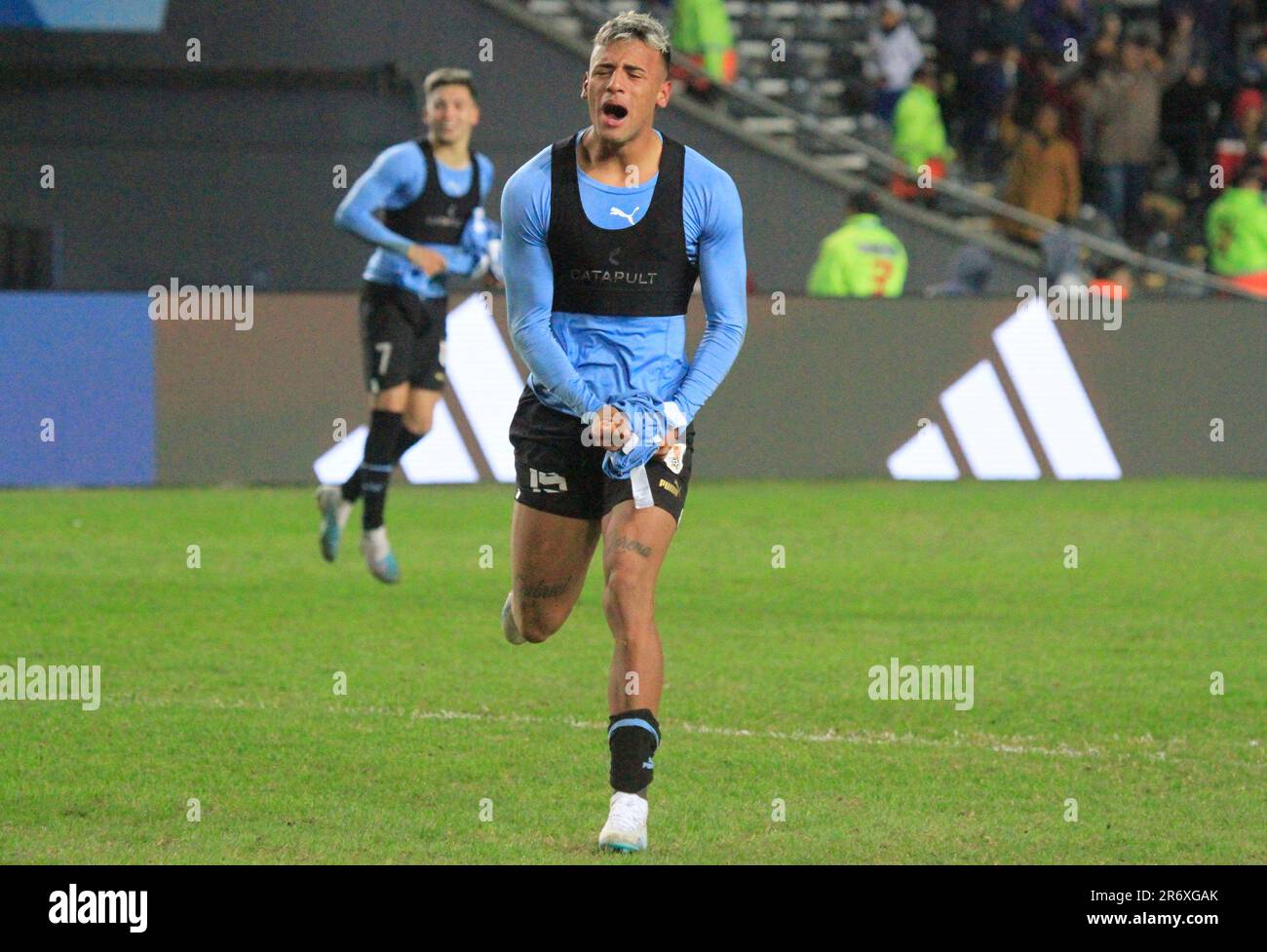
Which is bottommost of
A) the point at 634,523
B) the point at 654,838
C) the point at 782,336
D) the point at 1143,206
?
the point at 654,838

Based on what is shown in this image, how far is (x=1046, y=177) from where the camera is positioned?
23.8 m

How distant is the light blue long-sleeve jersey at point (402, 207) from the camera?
12.5 metres

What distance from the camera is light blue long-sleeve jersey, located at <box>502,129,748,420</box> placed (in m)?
6.77

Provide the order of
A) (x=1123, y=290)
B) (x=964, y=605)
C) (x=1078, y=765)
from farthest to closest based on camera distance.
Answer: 1. (x=1123, y=290)
2. (x=964, y=605)
3. (x=1078, y=765)

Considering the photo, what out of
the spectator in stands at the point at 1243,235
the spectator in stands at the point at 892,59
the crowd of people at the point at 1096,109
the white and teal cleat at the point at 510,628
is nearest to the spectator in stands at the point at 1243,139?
the crowd of people at the point at 1096,109

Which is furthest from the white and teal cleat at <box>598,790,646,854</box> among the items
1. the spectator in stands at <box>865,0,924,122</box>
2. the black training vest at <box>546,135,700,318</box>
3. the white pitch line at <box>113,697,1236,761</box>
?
the spectator in stands at <box>865,0,924,122</box>

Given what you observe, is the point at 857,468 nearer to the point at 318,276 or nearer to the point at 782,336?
the point at 782,336

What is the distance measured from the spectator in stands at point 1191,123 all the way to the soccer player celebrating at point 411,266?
1448 centimetres

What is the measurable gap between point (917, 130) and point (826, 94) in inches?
87.1

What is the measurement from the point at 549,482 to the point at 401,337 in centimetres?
591

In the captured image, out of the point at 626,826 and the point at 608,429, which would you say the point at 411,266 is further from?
the point at 626,826

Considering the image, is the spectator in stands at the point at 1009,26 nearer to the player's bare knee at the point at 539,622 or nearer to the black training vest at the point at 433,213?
the black training vest at the point at 433,213

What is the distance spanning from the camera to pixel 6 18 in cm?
2008
